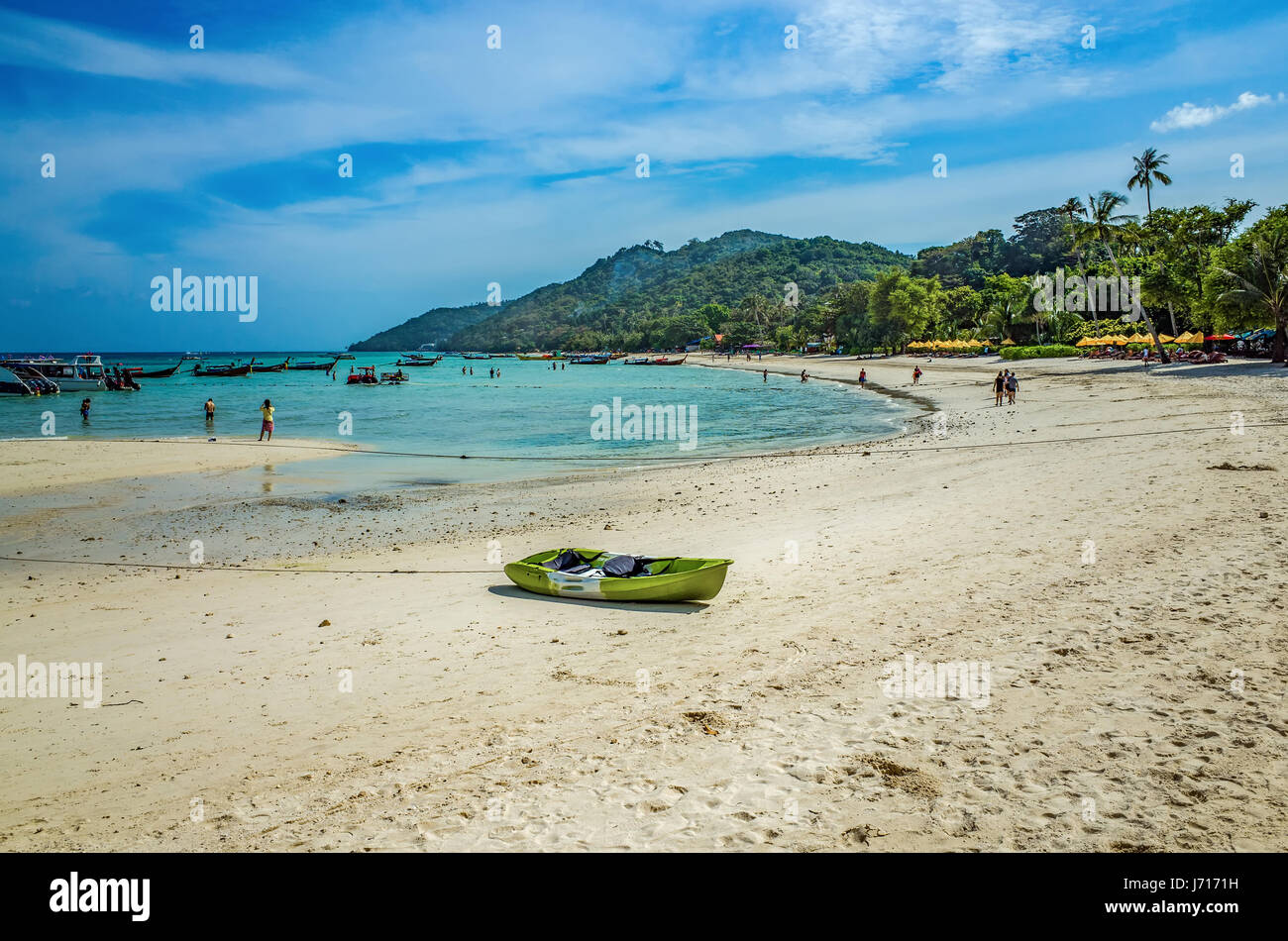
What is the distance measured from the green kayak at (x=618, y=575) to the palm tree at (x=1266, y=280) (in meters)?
45.8

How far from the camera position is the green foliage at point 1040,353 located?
235ft

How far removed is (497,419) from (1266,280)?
46679mm

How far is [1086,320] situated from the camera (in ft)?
271

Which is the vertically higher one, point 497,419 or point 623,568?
point 497,419

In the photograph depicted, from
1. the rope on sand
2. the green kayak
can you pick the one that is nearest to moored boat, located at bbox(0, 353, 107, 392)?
the rope on sand

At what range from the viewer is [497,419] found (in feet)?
169

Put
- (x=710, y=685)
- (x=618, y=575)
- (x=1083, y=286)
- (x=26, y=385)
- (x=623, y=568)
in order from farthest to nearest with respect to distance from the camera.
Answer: (x=1083, y=286) < (x=26, y=385) < (x=623, y=568) < (x=618, y=575) < (x=710, y=685)

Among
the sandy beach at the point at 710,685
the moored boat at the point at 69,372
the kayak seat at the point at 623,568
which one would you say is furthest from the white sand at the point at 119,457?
the moored boat at the point at 69,372

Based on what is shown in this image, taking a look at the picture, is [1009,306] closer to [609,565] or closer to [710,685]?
[609,565]

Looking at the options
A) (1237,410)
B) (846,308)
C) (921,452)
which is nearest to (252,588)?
(921,452)

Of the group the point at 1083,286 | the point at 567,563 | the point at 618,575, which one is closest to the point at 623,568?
the point at 618,575

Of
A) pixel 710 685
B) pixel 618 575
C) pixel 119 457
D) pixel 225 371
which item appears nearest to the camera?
pixel 710 685
